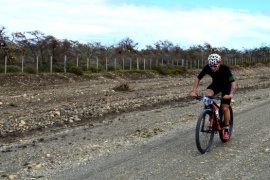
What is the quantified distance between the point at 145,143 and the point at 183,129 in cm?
189

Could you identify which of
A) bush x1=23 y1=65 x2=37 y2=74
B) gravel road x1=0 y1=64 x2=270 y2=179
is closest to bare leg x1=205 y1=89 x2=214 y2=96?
gravel road x1=0 y1=64 x2=270 y2=179

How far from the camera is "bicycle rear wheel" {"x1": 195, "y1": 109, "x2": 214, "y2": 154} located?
7.38 m

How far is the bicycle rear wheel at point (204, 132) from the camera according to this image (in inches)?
290

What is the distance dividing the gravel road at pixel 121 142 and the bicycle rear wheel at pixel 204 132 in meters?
0.17

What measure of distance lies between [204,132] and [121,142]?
1.99 metres

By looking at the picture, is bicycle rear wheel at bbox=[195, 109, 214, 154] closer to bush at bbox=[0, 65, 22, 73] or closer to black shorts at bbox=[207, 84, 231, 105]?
black shorts at bbox=[207, 84, 231, 105]

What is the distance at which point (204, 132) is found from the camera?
7633 millimetres

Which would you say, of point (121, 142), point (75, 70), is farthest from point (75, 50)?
point (121, 142)

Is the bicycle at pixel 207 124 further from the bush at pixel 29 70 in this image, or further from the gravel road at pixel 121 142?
the bush at pixel 29 70

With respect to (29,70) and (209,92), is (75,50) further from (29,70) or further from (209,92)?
(209,92)

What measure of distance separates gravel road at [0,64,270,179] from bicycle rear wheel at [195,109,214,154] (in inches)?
6.6

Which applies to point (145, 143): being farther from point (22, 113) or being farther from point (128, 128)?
point (22, 113)

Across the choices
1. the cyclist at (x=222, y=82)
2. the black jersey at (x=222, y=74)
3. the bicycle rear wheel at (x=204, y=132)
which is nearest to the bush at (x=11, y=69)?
the cyclist at (x=222, y=82)

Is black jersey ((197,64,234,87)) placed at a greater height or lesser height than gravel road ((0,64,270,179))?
greater
